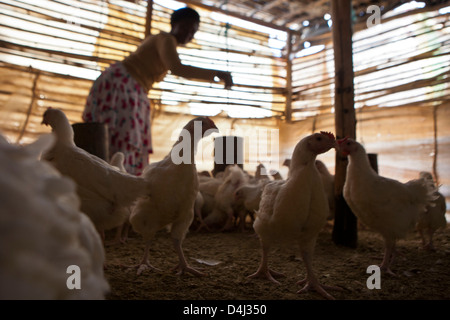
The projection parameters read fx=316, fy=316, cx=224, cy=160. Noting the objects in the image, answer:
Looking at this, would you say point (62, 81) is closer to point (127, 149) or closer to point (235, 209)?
point (127, 149)

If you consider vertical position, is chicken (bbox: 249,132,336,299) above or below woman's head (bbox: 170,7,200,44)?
below

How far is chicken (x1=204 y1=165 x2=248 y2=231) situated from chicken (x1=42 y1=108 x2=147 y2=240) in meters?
2.16

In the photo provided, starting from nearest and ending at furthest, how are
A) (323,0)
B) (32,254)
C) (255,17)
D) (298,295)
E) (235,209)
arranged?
(32,254) → (298,295) → (235,209) → (323,0) → (255,17)

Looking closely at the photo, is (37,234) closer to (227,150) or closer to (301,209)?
(301,209)

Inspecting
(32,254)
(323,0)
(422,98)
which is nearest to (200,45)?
(323,0)

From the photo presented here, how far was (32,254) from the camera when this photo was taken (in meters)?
0.61

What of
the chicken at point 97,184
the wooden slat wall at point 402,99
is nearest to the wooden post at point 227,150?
the wooden slat wall at point 402,99

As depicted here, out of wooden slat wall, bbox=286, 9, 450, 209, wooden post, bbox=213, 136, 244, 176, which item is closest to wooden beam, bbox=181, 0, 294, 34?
wooden slat wall, bbox=286, 9, 450, 209

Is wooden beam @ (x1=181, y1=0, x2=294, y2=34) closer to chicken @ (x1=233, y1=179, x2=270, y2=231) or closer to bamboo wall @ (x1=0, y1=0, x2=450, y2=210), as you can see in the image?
bamboo wall @ (x1=0, y1=0, x2=450, y2=210)

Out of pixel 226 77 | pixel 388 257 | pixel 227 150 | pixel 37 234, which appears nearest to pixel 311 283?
pixel 388 257

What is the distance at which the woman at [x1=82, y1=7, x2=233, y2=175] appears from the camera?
3.01 metres

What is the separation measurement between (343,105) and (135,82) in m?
2.03

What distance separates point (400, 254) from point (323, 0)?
15.4 feet

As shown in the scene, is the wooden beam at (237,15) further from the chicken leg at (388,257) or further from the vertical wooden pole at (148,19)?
the chicken leg at (388,257)
